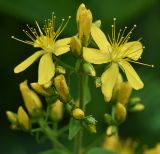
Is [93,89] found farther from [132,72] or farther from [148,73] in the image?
[132,72]

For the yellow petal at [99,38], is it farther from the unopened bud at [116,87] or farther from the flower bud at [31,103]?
the flower bud at [31,103]

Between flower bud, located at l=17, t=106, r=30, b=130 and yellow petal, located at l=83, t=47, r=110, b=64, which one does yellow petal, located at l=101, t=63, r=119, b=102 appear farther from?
flower bud, located at l=17, t=106, r=30, b=130

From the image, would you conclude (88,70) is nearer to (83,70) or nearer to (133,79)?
(83,70)

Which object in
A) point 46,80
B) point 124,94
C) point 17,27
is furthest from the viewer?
point 17,27

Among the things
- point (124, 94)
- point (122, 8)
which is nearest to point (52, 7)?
point (122, 8)

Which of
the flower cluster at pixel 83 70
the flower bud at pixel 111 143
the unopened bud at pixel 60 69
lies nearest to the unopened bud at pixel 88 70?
the flower cluster at pixel 83 70
